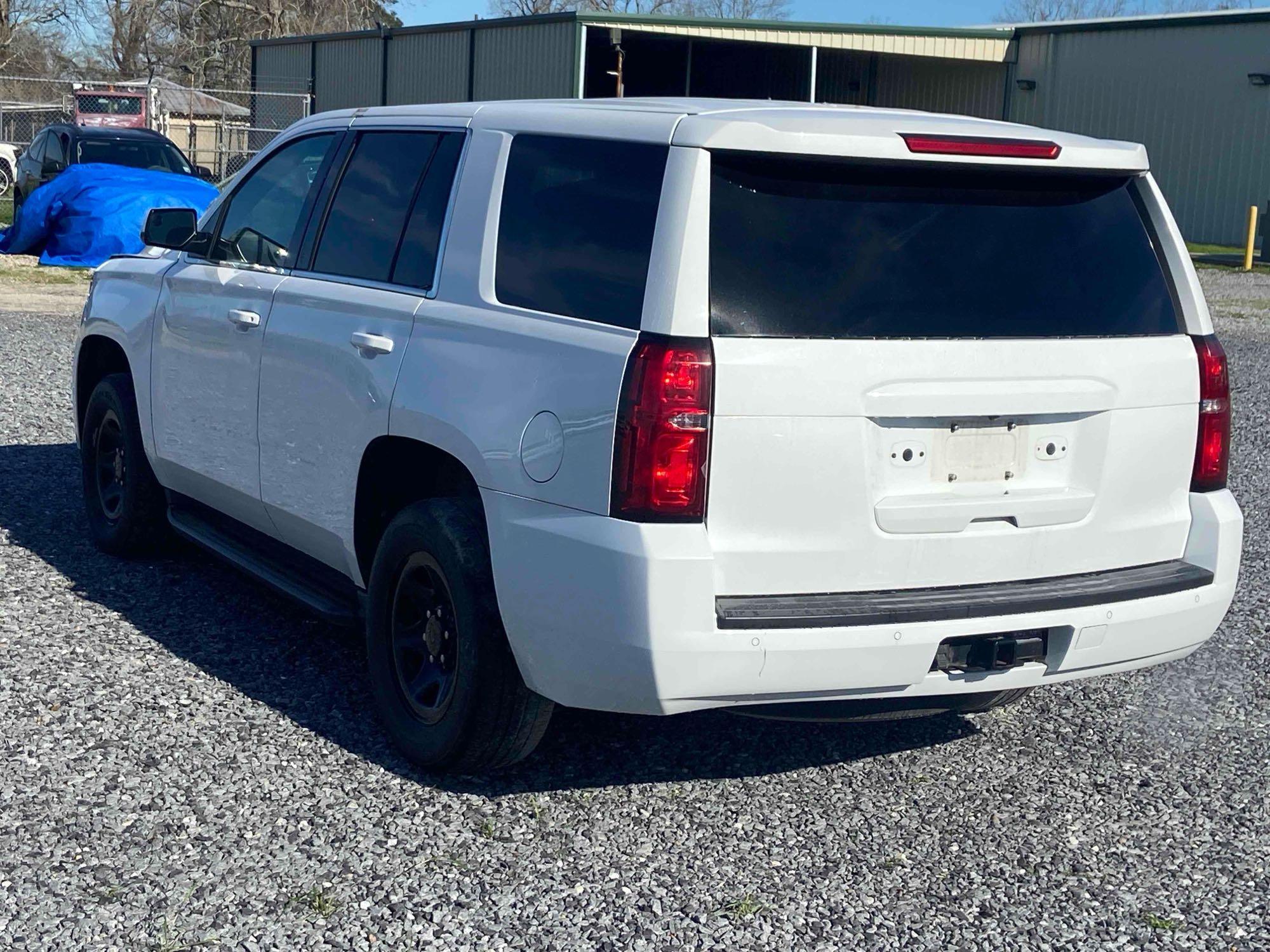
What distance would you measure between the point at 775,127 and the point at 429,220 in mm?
1325

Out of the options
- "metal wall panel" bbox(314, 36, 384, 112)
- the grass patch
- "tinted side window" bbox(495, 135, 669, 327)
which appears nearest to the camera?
"tinted side window" bbox(495, 135, 669, 327)

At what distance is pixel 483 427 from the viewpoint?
4.05 meters

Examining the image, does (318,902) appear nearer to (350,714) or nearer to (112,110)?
(350,714)

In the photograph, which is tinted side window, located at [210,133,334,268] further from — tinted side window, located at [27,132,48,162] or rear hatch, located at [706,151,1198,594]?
tinted side window, located at [27,132,48,162]

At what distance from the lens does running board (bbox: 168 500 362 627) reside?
5.01 meters

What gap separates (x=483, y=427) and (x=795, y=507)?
869 mm

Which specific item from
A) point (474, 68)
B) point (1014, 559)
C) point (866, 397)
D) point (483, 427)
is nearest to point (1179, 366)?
point (1014, 559)

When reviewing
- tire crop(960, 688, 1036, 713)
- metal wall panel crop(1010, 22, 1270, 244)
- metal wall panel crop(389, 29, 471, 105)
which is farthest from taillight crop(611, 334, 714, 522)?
metal wall panel crop(1010, 22, 1270, 244)

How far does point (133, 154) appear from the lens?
22312mm

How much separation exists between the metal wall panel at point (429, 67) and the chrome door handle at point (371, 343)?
1188 inches

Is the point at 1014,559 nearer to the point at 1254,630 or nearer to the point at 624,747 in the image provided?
the point at 624,747

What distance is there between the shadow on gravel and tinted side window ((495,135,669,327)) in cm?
139

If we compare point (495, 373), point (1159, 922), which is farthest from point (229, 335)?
point (1159, 922)

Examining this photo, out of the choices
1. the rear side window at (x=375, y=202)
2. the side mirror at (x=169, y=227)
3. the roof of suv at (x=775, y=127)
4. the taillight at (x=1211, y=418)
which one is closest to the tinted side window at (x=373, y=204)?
the rear side window at (x=375, y=202)
